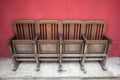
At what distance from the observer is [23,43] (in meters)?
2.07

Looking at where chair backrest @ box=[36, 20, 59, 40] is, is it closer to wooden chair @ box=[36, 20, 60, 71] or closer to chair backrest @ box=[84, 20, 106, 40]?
wooden chair @ box=[36, 20, 60, 71]

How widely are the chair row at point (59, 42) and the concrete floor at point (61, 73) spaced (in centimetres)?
10

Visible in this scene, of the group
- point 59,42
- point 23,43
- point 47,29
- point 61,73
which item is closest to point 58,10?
point 47,29

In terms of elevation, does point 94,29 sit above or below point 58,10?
below

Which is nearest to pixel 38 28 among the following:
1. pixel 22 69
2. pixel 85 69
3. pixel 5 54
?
pixel 22 69

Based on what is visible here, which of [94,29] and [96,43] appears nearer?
[96,43]

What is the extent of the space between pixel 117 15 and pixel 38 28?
1507 millimetres

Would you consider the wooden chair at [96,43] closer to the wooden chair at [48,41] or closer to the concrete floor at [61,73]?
the concrete floor at [61,73]

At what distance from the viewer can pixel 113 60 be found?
2600 millimetres

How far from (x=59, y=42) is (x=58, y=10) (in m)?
0.61

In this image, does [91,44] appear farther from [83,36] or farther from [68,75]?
[68,75]

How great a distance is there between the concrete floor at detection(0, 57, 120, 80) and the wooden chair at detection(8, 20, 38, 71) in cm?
16

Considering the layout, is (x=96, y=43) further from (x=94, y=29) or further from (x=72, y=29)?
(x=72, y=29)

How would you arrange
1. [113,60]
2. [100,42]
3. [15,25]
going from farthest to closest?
1. [113,60]
2. [15,25]
3. [100,42]
